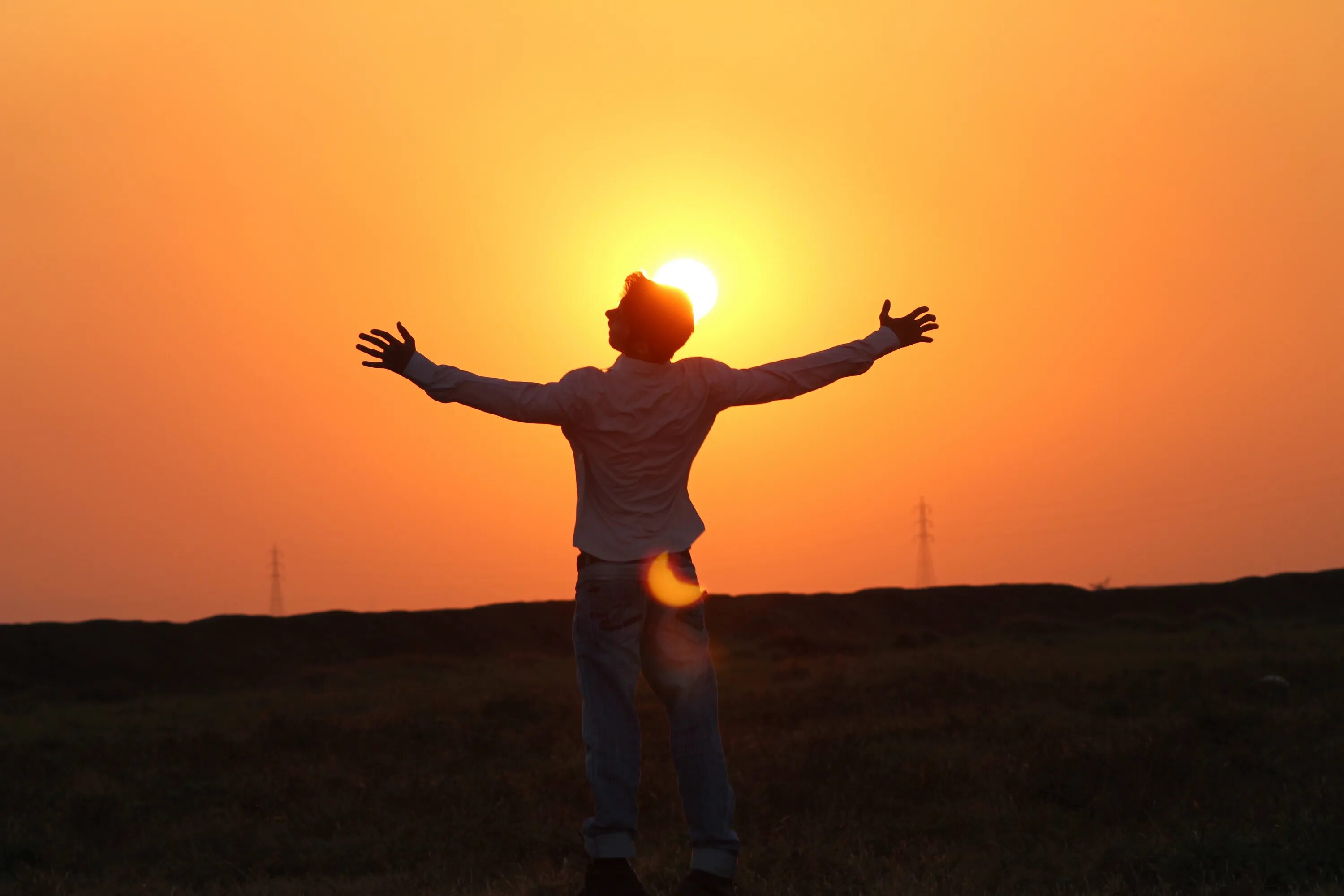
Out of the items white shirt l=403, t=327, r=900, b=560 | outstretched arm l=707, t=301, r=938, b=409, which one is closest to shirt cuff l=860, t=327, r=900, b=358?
outstretched arm l=707, t=301, r=938, b=409

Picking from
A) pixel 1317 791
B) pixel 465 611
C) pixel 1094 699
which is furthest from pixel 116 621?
pixel 1317 791

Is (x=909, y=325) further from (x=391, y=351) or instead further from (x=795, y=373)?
(x=391, y=351)

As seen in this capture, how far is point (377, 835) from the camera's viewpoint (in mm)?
11227

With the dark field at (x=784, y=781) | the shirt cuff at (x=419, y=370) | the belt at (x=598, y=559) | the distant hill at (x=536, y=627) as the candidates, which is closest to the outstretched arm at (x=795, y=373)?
the belt at (x=598, y=559)

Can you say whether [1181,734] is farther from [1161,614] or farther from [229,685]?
[1161,614]

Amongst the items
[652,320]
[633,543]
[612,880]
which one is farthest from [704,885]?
[652,320]

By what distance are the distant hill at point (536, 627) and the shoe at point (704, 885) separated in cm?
3368

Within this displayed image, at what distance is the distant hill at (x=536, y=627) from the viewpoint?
38.3 meters

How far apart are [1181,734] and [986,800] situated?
3.80 m

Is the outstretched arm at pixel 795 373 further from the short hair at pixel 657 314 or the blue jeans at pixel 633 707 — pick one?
the blue jeans at pixel 633 707

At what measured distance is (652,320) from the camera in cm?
558

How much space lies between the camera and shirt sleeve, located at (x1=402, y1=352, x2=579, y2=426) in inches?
211

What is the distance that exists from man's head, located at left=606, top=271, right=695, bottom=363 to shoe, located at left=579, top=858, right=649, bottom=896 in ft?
7.11

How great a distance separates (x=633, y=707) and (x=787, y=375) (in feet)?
5.44
